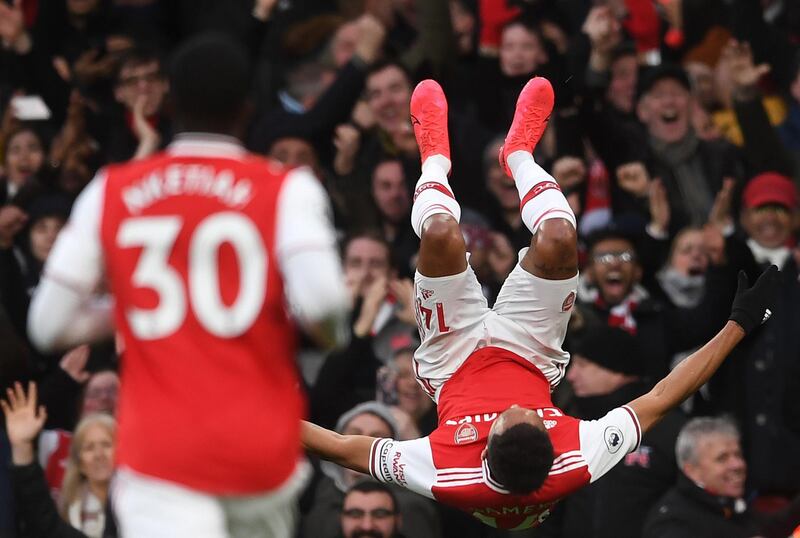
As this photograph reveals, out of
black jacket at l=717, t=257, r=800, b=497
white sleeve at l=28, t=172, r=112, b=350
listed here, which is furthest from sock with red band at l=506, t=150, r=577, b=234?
white sleeve at l=28, t=172, r=112, b=350

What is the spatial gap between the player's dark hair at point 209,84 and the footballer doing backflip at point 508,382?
227cm

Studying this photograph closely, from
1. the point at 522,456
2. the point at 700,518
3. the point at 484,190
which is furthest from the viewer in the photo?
the point at 484,190

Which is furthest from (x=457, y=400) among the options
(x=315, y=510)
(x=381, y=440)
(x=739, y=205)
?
(x=739, y=205)

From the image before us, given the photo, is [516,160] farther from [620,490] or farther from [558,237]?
[620,490]

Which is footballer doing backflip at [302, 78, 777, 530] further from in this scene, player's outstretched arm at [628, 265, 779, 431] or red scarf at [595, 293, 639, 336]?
red scarf at [595, 293, 639, 336]

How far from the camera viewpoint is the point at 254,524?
5738 millimetres

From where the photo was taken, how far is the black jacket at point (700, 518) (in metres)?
9.18

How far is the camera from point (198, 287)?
5582 millimetres

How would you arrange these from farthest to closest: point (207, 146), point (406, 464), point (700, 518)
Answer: point (700, 518) → point (406, 464) → point (207, 146)

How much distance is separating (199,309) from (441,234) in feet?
7.91

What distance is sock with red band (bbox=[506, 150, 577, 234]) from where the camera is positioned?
7.94 m

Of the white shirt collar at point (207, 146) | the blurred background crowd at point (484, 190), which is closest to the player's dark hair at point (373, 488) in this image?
the blurred background crowd at point (484, 190)

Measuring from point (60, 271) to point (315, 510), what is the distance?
4348 millimetres

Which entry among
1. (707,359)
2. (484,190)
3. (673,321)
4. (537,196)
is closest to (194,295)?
(537,196)
